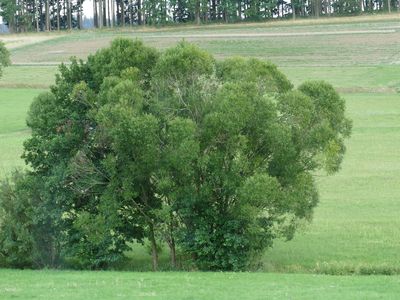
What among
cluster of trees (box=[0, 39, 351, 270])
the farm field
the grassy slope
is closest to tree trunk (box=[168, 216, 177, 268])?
cluster of trees (box=[0, 39, 351, 270])

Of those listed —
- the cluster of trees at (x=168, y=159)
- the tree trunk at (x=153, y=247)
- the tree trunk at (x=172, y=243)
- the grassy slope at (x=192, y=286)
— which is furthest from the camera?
the tree trunk at (x=153, y=247)

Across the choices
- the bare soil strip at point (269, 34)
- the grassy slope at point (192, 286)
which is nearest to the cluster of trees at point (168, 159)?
the grassy slope at point (192, 286)

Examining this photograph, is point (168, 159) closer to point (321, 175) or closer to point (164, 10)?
point (321, 175)

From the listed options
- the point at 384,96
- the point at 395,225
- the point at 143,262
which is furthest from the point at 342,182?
the point at 384,96

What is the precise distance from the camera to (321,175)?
154ft

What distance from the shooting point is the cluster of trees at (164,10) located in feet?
490

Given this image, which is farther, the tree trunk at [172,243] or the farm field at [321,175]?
the tree trunk at [172,243]

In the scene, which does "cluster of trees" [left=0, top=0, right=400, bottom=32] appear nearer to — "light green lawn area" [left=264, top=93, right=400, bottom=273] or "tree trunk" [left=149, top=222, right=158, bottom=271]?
"light green lawn area" [left=264, top=93, right=400, bottom=273]

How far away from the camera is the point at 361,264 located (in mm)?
27578

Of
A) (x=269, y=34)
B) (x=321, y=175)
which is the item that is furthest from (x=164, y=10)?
(x=321, y=175)

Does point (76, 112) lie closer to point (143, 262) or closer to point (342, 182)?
point (143, 262)

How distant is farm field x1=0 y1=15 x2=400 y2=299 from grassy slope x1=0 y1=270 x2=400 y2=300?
26mm

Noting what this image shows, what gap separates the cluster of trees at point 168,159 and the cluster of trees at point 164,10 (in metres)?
118

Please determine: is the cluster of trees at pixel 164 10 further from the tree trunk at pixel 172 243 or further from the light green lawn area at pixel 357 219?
the tree trunk at pixel 172 243
